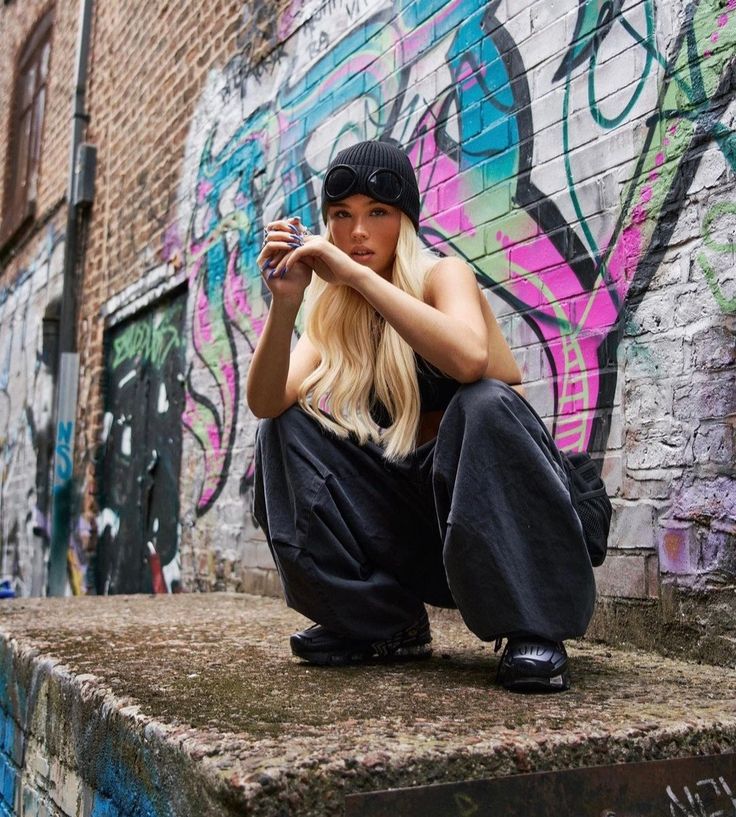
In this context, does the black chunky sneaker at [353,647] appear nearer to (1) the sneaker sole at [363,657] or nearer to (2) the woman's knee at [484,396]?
(1) the sneaker sole at [363,657]

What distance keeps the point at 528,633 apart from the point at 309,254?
88 centimetres

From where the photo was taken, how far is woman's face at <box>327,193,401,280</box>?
6.51 feet

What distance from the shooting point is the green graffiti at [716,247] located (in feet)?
6.81

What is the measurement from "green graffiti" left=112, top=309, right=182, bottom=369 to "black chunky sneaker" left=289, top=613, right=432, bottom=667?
11.6 feet

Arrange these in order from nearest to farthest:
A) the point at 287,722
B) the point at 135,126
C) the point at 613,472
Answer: the point at 287,722 → the point at 613,472 → the point at 135,126

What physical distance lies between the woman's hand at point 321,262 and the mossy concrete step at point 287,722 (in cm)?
82

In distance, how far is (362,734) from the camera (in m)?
1.27

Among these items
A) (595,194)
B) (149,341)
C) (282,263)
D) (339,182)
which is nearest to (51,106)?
(149,341)

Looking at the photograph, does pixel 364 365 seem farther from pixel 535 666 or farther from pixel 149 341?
pixel 149 341

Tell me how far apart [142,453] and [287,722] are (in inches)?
176

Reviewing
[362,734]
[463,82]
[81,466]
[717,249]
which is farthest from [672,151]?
[81,466]

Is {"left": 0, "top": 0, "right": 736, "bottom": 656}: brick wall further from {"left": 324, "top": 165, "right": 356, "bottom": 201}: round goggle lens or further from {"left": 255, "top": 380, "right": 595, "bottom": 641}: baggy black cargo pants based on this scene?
{"left": 324, "top": 165, "right": 356, "bottom": 201}: round goggle lens

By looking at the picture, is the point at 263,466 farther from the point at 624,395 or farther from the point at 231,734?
the point at 624,395

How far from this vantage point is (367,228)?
1.99m
